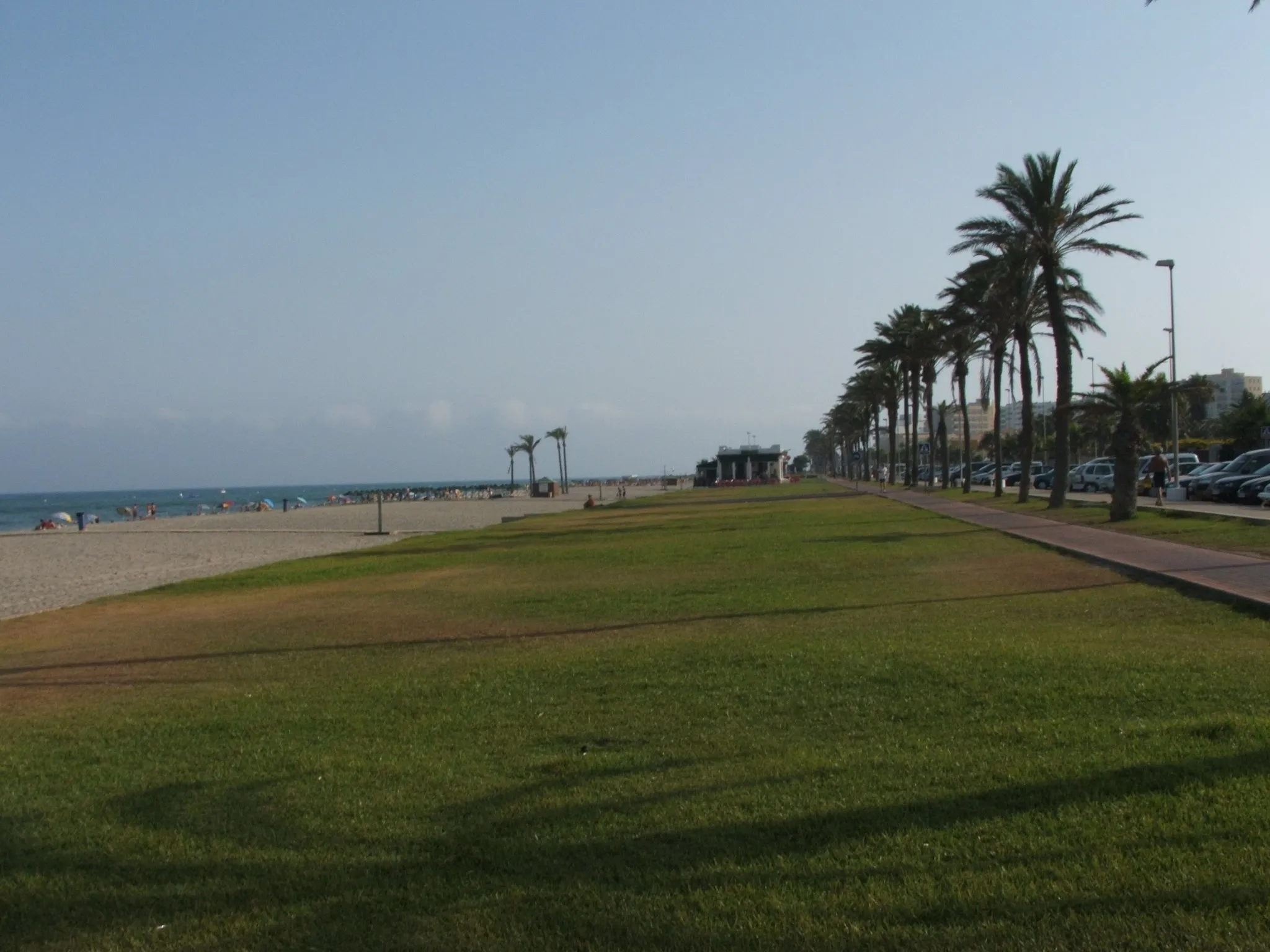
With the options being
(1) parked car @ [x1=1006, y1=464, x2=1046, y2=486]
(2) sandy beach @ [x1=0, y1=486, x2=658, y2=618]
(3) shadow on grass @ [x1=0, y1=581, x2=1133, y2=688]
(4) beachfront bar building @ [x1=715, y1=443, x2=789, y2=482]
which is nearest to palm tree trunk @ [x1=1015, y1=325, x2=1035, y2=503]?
(1) parked car @ [x1=1006, y1=464, x2=1046, y2=486]

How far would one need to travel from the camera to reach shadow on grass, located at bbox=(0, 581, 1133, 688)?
1300 cm

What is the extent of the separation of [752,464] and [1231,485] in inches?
3533

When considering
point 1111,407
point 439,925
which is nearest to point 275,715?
point 439,925

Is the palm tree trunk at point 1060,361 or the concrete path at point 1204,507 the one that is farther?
the palm tree trunk at point 1060,361

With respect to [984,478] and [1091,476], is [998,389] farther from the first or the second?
[984,478]

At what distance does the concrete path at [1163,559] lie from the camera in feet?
43.7

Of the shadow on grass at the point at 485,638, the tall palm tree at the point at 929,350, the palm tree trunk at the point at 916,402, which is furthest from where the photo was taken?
the palm tree trunk at the point at 916,402

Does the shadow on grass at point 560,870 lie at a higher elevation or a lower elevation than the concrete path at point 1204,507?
lower

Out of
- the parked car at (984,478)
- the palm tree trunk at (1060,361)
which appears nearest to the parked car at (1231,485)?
the palm tree trunk at (1060,361)

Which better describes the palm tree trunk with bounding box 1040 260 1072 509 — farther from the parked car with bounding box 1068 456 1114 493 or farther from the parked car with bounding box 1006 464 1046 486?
the parked car with bounding box 1006 464 1046 486

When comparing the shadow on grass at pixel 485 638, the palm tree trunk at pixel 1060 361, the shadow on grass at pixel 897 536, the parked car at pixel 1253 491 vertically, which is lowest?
the shadow on grass at pixel 485 638

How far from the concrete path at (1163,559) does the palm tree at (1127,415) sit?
5.50 ft

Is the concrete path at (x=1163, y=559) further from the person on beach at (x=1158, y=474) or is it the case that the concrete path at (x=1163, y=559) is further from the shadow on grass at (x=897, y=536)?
the person on beach at (x=1158, y=474)

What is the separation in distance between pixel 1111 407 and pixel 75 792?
2831 cm
